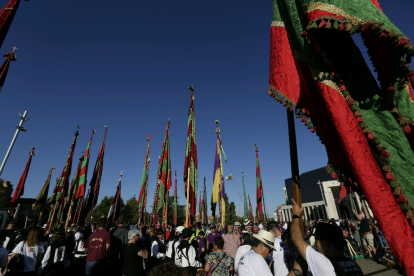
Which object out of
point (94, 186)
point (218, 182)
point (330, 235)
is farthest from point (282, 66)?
point (94, 186)

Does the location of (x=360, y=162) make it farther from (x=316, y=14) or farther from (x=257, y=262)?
(x=257, y=262)

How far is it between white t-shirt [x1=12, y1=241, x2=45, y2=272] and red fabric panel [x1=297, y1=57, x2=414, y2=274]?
7.10 meters

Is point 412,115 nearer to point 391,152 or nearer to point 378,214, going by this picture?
point 391,152

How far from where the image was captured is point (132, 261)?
5.38 metres

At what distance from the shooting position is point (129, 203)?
54.4 metres

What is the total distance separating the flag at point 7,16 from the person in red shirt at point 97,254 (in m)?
5.19

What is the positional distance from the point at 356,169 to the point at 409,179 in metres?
0.48

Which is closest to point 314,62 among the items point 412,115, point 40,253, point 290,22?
point 290,22

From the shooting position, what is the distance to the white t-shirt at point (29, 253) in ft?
16.7

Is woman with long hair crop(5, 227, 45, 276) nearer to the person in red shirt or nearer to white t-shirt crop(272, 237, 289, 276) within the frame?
the person in red shirt

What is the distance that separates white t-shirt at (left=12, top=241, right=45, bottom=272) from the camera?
5.10 meters

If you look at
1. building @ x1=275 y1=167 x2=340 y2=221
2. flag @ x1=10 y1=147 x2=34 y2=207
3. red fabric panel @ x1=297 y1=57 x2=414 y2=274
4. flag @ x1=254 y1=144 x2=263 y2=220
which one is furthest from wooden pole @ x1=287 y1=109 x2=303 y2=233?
building @ x1=275 y1=167 x2=340 y2=221

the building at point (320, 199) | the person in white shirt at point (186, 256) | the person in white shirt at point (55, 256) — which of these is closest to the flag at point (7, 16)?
the person in white shirt at point (55, 256)

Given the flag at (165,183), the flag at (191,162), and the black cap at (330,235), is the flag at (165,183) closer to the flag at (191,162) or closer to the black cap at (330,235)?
the flag at (191,162)
